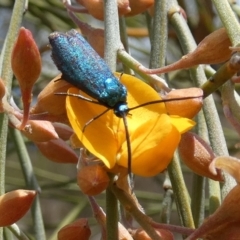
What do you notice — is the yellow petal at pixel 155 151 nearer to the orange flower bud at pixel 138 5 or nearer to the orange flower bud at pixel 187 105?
the orange flower bud at pixel 187 105

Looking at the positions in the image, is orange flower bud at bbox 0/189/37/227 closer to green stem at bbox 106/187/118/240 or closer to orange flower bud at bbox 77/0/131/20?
green stem at bbox 106/187/118/240

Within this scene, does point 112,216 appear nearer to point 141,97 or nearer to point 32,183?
point 141,97

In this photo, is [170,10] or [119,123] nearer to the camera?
[119,123]

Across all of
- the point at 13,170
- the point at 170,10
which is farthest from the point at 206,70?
the point at 13,170

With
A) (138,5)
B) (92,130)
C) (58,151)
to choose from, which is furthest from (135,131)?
(138,5)

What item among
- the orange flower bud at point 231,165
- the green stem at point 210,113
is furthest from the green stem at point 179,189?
the orange flower bud at point 231,165

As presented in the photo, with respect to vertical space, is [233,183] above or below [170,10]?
below

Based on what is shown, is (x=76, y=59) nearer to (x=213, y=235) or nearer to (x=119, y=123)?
(x=119, y=123)
